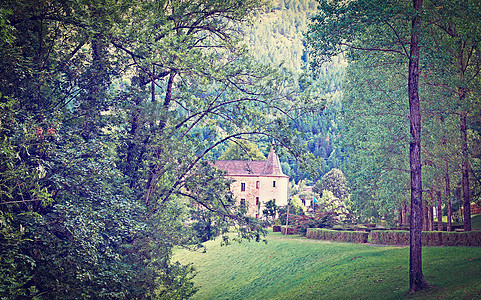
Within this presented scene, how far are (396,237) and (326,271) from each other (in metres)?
7.59

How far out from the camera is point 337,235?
33.0m

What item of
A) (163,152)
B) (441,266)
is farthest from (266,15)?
(441,266)

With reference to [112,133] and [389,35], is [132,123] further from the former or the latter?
[389,35]

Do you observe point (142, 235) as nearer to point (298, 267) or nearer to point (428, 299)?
point (428, 299)

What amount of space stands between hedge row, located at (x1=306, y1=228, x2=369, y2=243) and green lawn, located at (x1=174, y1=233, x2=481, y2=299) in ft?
10.1

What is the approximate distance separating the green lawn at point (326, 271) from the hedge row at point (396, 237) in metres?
1.28

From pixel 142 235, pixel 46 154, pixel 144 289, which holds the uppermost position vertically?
pixel 46 154

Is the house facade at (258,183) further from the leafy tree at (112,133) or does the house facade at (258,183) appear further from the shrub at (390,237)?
the leafy tree at (112,133)

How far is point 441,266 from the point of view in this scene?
16344 millimetres

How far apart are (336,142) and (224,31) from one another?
12255 mm

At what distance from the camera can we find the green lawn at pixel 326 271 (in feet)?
48.4

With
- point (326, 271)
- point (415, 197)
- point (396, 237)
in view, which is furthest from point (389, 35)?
point (396, 237)

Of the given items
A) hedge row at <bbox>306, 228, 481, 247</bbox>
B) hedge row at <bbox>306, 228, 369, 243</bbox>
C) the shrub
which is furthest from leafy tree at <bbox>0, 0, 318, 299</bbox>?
hedge row at <bbox>306, 228, 369, 243</bbox>

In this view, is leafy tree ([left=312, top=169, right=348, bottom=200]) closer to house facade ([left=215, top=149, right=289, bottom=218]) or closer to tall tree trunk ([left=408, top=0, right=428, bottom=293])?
house facade ([left=215, top=149, right=289, bottom=218])
